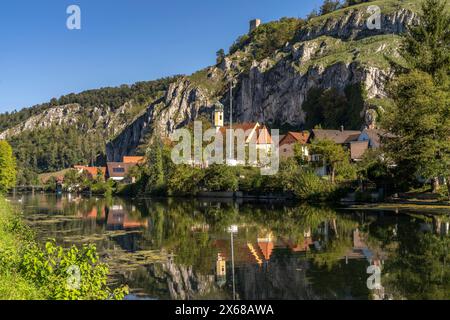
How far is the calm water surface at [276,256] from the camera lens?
16.8 meters

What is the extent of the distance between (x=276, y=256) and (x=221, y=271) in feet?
13.3

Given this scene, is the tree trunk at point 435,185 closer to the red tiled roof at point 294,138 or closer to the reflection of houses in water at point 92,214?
the reflection of houses in water at point 92,214

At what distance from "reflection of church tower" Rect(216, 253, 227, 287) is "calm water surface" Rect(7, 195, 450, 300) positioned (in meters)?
0.04

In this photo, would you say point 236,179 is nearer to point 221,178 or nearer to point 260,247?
point 221,178

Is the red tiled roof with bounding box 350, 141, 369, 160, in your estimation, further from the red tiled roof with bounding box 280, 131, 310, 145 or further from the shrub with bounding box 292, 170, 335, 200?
the shrub with bounding box 292, 170, 335, 200

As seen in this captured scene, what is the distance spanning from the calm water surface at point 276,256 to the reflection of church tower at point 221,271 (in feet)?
0.12

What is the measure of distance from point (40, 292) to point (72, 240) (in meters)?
18.0

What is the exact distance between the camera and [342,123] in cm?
12675

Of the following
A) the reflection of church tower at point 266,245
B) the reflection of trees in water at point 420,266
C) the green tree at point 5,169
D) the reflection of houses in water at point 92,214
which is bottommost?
the reflection of houses in water at point 92,214

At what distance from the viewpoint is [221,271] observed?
20422 millimetres

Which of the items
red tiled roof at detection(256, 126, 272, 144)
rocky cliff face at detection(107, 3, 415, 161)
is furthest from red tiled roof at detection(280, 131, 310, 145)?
rocky cliff face at detection(107, 3, 415, 161)

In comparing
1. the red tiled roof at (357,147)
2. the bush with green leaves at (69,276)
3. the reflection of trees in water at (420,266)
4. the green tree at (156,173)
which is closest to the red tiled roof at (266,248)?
the reflection of trees in water at (420,266)

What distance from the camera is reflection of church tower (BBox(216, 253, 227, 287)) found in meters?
18.3

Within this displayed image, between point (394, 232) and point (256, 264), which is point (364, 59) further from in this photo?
point (256, 264)
